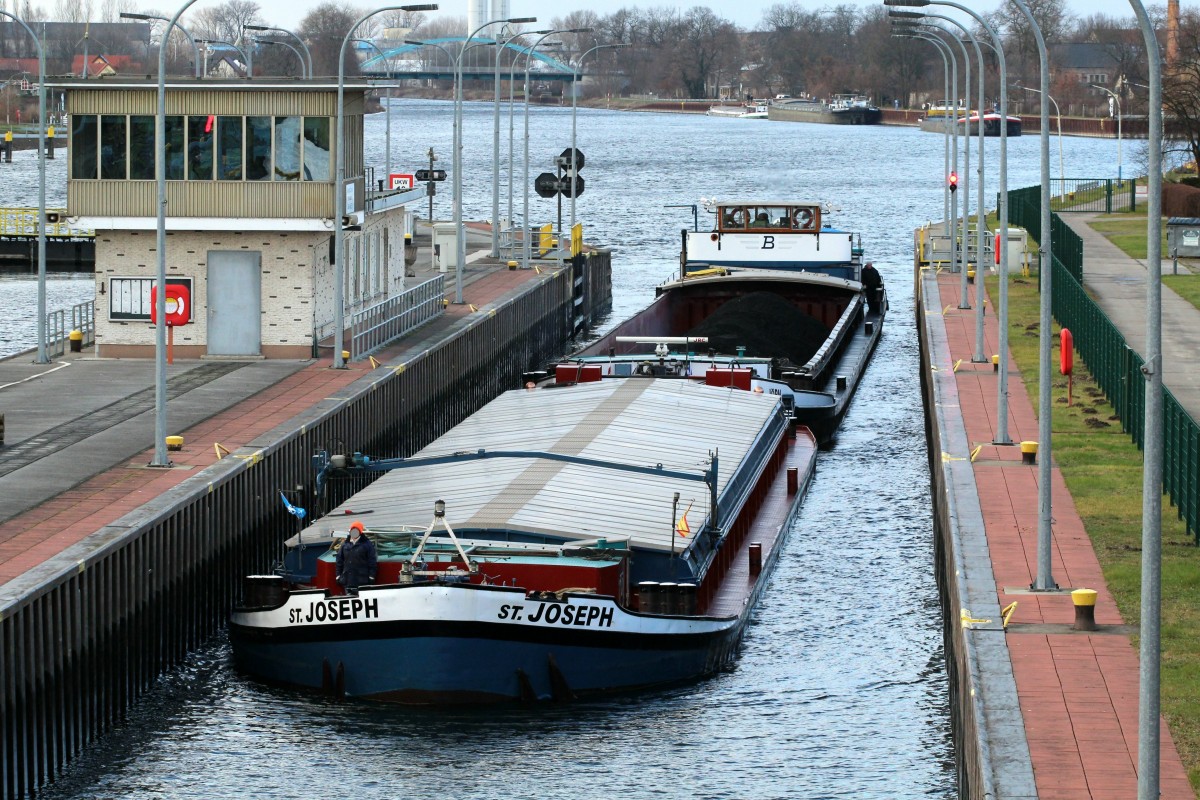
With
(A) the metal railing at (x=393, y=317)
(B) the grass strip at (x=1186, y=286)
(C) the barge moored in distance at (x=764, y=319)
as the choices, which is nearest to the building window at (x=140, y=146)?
(A) the metal railing at (x=393, y=317)

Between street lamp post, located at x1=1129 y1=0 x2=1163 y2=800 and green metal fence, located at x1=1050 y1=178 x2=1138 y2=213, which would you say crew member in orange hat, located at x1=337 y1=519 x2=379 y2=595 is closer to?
street lamp post, located at x1=1129 y1=0 x2=1163 y2=800

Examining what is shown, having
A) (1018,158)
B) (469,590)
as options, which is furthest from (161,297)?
(1018,158)

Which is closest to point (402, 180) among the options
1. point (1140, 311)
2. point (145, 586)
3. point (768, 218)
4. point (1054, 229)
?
point (768, 218)

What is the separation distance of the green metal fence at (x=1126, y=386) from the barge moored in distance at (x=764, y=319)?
18.6 feet

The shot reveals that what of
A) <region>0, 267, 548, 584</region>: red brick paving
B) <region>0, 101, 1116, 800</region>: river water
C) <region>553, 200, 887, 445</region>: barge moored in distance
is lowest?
<region>0, 101, 1116, 800</region>: river water

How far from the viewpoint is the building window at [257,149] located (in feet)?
134

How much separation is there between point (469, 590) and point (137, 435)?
11.3 m

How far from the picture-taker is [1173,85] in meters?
87.9

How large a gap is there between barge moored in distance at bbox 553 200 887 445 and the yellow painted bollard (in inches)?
705

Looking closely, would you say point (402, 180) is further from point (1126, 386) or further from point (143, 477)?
point (143, 477)

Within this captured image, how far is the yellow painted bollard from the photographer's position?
70.0 ft

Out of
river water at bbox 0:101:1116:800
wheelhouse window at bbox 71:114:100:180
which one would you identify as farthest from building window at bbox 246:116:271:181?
river water at bbox 0:101:1116:800

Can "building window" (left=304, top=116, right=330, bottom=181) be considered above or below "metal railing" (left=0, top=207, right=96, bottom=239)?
above

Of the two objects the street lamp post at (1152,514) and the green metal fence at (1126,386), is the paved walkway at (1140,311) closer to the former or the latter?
the green metal fence at (1126,386)
